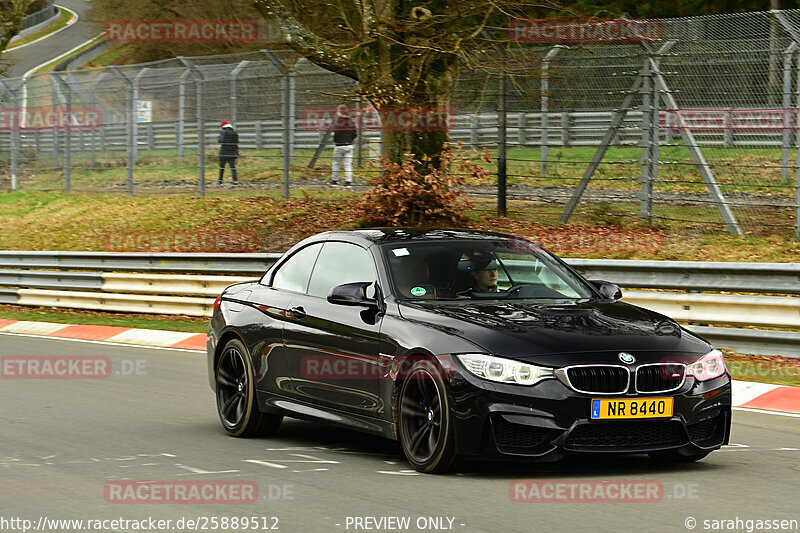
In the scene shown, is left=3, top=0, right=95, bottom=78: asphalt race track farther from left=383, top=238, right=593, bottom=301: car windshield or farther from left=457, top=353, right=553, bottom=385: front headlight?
left=457, top=353, right=553, bottom=385: front headlight

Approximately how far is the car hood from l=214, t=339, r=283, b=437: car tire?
1.86 metres

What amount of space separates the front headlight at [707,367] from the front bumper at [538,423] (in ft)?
0.63

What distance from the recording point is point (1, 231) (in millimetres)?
28844

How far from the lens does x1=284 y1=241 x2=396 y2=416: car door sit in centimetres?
778

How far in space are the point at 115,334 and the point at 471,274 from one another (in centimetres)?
1007

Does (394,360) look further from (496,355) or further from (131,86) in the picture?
(131,86)

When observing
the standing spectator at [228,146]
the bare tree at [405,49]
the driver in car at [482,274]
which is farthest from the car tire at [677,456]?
the standing spectator at [228,146]

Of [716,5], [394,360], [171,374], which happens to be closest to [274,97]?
[171,374]

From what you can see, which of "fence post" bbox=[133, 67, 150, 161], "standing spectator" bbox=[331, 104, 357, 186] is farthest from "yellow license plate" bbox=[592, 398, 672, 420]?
"fence post" bbox=[133, 67, 150, 161]

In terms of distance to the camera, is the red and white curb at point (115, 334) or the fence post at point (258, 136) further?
the fence post at point (258, 136)

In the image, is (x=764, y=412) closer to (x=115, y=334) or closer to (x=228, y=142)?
(x=115, y=334)

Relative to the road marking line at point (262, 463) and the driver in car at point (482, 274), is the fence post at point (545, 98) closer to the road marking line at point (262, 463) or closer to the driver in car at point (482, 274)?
the driver in car at point (482, 274)

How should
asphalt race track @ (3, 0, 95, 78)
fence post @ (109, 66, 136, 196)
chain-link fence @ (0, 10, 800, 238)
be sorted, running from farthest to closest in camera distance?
asphalt race track @ (3, 0, 95, 78)
fence post @ (109, 66, 136, 196)
chain-link fence @ (0, 10, 800, 238)

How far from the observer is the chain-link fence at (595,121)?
54.0ft
